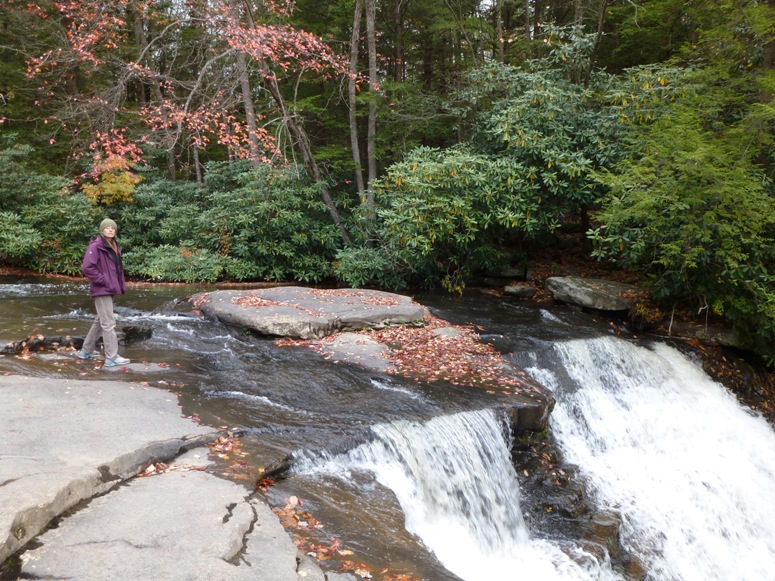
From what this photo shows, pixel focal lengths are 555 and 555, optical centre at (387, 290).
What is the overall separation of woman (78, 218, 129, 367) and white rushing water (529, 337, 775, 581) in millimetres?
5896

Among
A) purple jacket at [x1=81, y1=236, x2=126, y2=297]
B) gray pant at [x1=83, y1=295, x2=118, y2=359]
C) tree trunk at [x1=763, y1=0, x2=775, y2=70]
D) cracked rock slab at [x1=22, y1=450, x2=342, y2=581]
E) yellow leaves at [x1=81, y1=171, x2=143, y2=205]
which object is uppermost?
tree trunk at [x1=763, y1=0, x2=775, y2=70]

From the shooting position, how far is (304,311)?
9477mm

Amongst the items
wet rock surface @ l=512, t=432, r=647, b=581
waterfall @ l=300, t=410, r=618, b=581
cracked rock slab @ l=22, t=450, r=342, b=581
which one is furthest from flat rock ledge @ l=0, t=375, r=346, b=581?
wet rock surface @ l=512, t=432, r=647, b=581

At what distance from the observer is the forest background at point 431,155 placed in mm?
10211

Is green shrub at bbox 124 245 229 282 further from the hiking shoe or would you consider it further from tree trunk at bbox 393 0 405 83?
tree trunk at bbox 393 0 405 83

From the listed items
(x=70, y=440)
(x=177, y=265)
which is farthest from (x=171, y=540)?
(x=177, y=265)

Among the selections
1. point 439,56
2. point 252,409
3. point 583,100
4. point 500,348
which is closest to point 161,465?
point 252,409

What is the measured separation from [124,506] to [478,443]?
3750 millimetres

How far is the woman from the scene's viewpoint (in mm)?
6762

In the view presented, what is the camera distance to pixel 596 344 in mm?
9305

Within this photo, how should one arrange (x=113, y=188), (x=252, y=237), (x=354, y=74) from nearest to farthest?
(x=354, y=74), (x=252, y=237), (x=113, y=188)

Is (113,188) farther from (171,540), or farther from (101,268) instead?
(171,540)

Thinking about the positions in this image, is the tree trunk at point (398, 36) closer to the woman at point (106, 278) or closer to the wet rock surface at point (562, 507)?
the woman at point (106, 278)

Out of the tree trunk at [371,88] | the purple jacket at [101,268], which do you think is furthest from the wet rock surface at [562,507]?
the tree trunk at [371,88]
